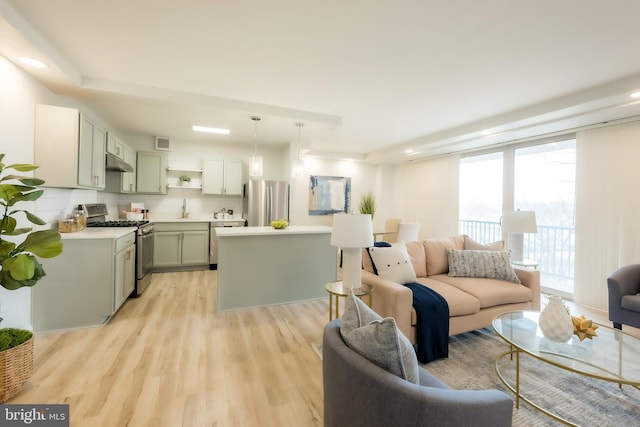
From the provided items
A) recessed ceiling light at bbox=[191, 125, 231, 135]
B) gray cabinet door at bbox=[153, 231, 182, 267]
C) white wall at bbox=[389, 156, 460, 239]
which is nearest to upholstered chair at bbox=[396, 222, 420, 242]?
white wall at bbox=[389, 156, 460, 239]

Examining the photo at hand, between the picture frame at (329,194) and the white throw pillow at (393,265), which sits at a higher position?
the picture frame at (329,194)

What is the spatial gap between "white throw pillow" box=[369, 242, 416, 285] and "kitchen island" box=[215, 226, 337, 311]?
117 cm

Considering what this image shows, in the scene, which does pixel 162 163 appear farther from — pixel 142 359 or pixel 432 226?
pixel 432 226

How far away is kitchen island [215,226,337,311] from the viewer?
333 cm

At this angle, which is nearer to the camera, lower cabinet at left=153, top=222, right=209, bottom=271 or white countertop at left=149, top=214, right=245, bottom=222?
lower cabinet at left=153, top=222, right=209, bottom=271

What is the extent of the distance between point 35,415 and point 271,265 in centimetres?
225

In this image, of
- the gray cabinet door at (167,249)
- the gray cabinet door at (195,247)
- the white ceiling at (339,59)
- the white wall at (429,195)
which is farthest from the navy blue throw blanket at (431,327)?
→ the gray cabinet door at (167,249)

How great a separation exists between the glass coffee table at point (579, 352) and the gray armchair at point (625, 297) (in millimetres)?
1009

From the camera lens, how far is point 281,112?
12.2ft

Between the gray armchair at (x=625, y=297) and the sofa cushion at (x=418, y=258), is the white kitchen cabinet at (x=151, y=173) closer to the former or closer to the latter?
the sofa cushion at (x=418, y=258)

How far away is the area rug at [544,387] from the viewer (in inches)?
66.4

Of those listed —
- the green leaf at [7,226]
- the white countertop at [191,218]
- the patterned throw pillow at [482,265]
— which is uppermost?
the green leaf at [7,226]

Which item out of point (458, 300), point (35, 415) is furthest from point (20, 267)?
point (458, 300)

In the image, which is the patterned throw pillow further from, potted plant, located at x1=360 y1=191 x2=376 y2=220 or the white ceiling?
potted plant, located at x1=360 y1=191 x2=376 y2=220
